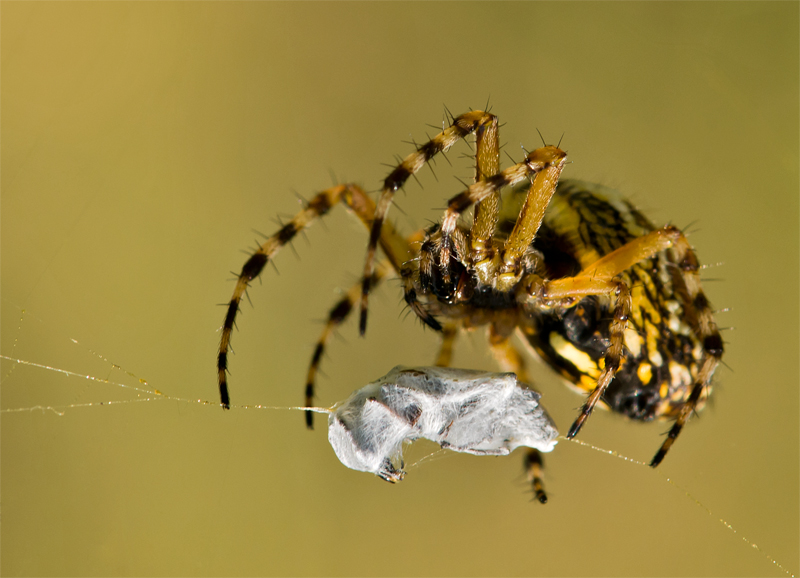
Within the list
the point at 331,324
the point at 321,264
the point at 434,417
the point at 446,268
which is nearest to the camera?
the point at 434,417

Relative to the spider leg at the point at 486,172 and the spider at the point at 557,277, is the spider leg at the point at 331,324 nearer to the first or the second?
the spider at the point at 557,277

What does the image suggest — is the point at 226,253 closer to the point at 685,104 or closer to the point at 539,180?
the point at 539,180

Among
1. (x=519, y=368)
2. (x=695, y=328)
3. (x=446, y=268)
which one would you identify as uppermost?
(x=695, y=328)

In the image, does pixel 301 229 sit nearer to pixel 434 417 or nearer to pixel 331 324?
pixel 331 324

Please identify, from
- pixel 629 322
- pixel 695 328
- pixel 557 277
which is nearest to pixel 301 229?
pixel 557 277

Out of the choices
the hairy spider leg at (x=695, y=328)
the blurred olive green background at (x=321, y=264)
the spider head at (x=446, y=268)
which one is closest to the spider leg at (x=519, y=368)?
the blurred olive green background at (x=321, y=264)

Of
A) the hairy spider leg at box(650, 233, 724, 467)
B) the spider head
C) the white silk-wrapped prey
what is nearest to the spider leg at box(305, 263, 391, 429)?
the spider head

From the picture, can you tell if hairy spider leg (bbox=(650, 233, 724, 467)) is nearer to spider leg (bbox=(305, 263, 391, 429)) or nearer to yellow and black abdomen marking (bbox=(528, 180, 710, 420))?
yellow and black abdomen marking (bbox=(528, 180, 710, 420))
